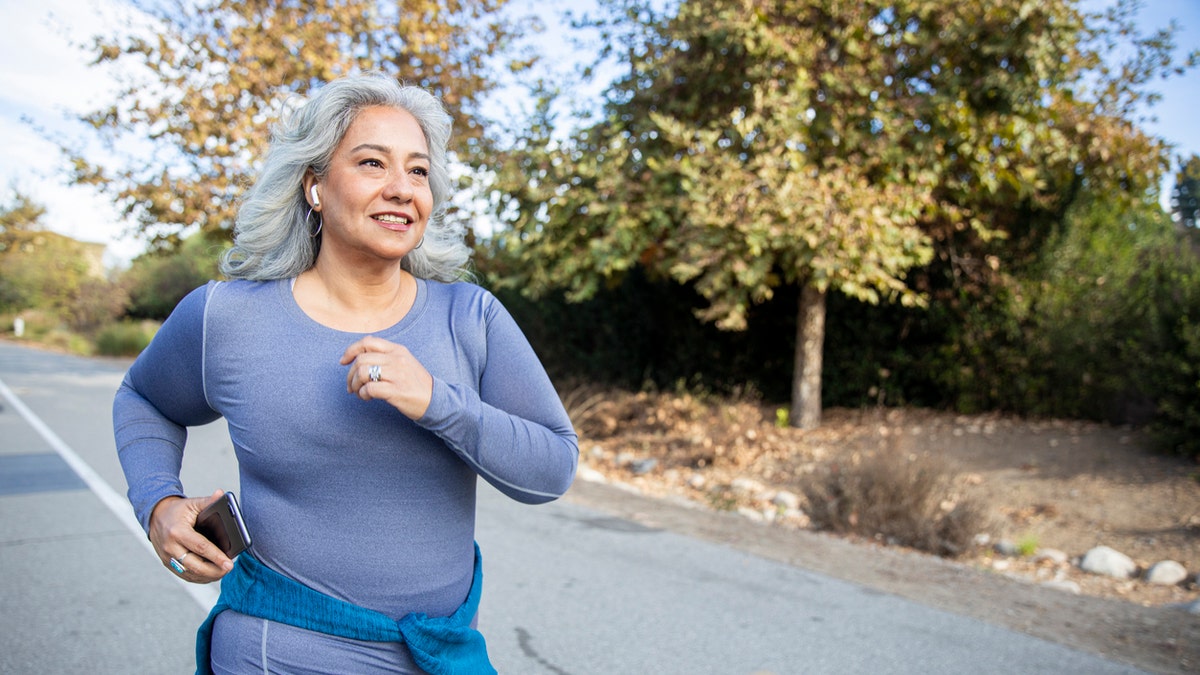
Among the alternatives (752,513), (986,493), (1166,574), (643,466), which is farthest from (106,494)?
(1166,574)

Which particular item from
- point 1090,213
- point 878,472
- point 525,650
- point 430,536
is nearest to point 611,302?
point 1090,213

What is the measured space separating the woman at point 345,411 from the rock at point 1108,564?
5.90 m

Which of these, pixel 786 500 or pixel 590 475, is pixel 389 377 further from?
pixel 590 475

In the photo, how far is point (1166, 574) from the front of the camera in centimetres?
602

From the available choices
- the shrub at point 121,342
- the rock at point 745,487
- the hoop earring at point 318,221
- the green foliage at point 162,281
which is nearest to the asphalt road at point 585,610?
the rock at point 745,487

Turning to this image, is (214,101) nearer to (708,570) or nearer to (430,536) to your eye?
(708,570)

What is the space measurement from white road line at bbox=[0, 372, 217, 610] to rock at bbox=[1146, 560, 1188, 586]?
20.1 ft

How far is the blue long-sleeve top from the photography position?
5.58ft

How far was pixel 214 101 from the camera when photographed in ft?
45.9

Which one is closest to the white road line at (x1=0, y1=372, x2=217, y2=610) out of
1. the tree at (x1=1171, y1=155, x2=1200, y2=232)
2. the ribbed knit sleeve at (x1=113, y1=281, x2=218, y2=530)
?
the ribbed knit sleeve at (x1=113, y1=281, x2=218, y2=530)

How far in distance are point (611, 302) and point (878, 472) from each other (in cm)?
824

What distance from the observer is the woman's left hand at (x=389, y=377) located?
4.95 feet

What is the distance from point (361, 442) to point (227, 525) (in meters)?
0.30

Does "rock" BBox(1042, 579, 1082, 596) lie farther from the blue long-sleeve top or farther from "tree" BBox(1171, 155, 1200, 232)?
"tree" BBox(1171, 155, 1200, 232)
